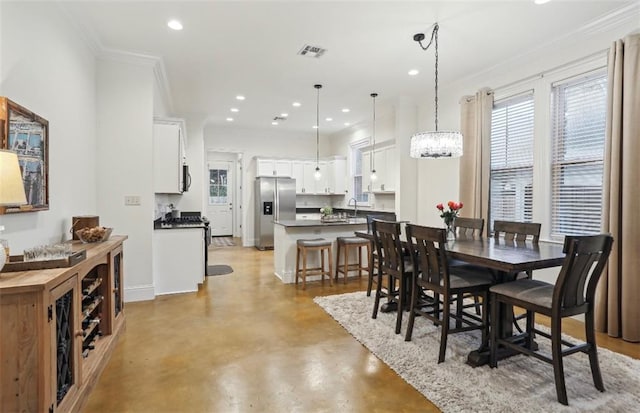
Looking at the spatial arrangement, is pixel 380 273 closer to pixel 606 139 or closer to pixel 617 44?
pixel 606 139

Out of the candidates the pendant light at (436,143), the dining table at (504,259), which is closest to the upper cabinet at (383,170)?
the pendant light at (436,143)

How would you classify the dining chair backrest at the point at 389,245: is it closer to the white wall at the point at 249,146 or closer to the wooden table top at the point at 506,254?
the wooden table top at the point at 506,254

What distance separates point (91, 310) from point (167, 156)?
95.6 inches

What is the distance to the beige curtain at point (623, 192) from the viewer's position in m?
2.88

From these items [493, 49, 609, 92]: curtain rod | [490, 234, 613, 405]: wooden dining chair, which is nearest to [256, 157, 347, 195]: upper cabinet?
[493, 49, 609, 92]: curtain rod

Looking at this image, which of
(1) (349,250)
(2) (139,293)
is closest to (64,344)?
(2) (139,293)

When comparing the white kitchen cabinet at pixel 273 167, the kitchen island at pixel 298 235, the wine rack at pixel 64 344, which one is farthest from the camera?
the white kitchen cabinet at pixel 273 167

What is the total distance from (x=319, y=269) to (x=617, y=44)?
13.2 feet

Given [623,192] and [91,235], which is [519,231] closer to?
[623,192]

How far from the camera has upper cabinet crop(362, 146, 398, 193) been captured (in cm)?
605

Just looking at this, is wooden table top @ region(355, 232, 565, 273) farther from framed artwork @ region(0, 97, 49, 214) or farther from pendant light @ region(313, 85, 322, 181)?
pendant light @ region(313, 85, 322, 181)

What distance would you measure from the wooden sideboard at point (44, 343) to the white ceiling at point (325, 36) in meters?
2.25

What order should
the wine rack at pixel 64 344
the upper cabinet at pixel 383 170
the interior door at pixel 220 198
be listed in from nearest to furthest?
the wine rack at pixel 64 344, the upper cabinet at pixel 383 170, the interior door at pixel 220 198

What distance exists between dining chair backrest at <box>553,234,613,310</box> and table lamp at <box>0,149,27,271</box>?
9.47ft
